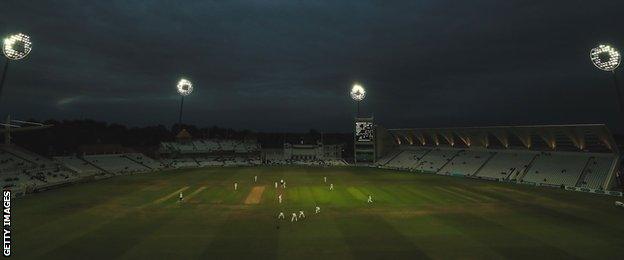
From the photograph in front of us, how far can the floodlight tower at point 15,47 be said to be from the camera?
32.9 m

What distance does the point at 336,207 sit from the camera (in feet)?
123

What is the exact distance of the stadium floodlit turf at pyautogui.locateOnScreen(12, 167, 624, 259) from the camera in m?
22.3

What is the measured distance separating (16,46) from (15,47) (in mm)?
147

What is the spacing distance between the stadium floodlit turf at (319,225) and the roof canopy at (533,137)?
619 inches

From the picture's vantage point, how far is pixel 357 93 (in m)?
93.5

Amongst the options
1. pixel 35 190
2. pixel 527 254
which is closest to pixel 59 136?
pixel 35 190

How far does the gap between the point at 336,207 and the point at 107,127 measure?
425 ft

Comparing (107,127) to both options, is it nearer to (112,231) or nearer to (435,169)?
(435,169)

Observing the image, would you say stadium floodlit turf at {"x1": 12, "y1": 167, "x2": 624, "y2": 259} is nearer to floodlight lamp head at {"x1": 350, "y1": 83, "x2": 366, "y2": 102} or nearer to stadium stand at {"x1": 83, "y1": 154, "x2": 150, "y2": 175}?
stadium stand at {"x1": 83, "y1": 154, "x2": 150, "y2": 175}

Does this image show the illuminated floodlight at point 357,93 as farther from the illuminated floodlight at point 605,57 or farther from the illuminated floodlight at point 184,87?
the illuminated floodlight at point 605,57

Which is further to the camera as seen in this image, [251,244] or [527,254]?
[251,244]

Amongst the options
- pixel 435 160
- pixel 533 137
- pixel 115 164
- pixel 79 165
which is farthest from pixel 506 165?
pixel 79 165

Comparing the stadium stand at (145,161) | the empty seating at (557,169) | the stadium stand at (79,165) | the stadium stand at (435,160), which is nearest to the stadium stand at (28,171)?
the stadium stand at (79,165)

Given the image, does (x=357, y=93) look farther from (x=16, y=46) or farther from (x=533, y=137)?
(x=16, y=46)
